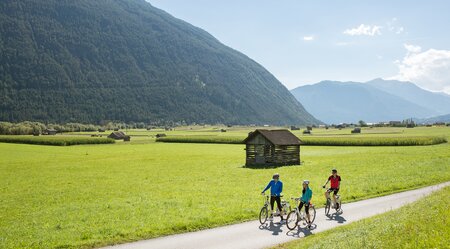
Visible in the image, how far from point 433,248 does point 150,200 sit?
19990 millimetres

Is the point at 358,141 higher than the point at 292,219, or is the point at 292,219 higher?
the point at 358,141

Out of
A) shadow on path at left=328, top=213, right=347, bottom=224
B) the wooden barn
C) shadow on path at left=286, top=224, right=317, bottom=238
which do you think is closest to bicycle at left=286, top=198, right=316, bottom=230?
shadow on path at left=286, top=224, right=317, bottom=238

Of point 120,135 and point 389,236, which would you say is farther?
point 120,135

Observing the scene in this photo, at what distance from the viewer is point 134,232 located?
771 inches

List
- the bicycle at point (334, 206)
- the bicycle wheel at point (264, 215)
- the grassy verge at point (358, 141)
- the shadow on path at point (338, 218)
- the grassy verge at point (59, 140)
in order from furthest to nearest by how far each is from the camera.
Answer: the grassy verge at point (59, 140), the grassy verge at point (358, 141), the bicycle at point (334, 206), the shadow on path at point (338, 218), the bicycle wheel at point (264, 215)

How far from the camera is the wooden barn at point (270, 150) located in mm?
57688

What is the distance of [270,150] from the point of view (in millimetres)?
58188

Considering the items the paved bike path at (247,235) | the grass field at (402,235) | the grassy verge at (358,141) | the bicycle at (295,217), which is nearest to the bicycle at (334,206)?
the paved bike path at (247,235)

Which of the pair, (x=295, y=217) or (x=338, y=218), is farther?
(x=338, y=218)

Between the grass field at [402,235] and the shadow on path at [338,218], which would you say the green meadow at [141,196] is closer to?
the shadow on path at [338,218]

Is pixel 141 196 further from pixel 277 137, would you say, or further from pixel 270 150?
pixel 277 137

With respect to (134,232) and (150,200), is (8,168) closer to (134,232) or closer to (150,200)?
(150,200)

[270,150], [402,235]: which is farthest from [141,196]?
[270,150]

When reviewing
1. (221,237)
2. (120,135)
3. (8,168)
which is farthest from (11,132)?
(221,237)
